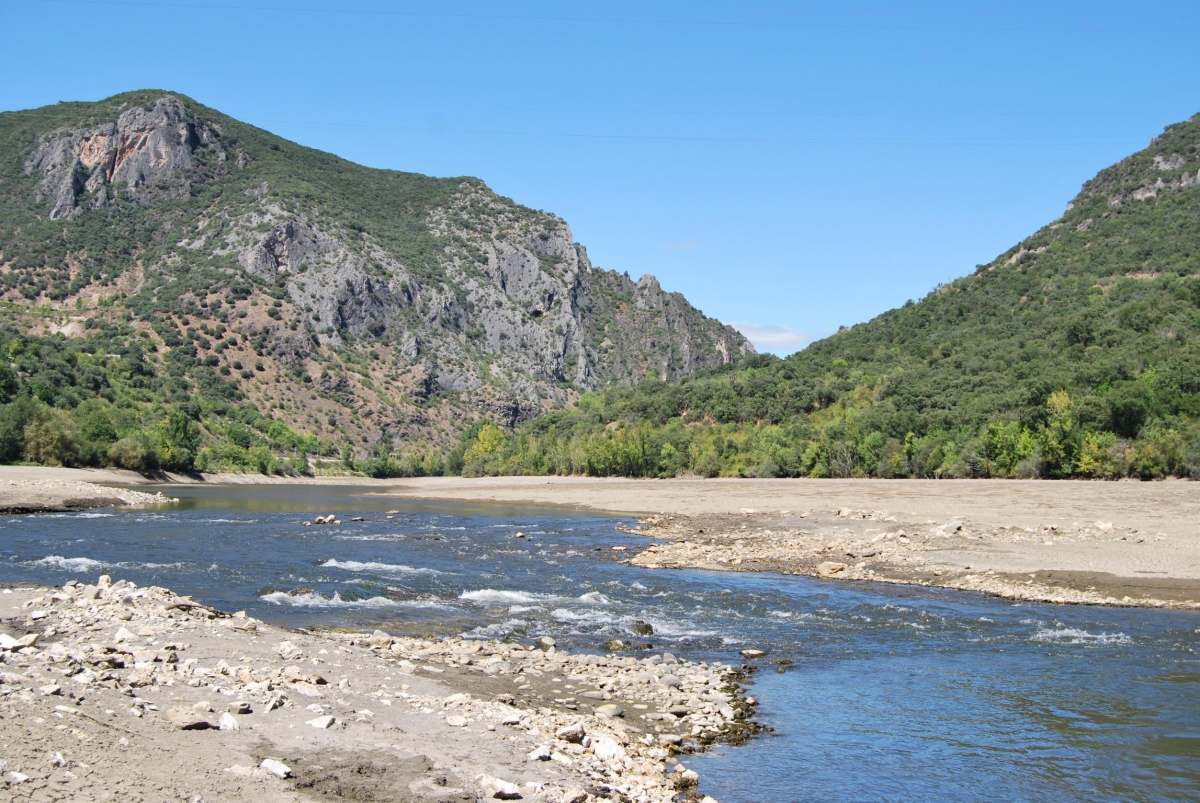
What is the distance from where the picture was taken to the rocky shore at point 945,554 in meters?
24.0

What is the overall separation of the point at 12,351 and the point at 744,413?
280 feet

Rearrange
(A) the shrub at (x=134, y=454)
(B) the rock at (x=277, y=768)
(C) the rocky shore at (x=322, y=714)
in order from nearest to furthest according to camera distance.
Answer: (C) the rocky shore at (x=322, y=714)
(B) the rock at (x=277, y=768)
(A) the shrub at (x=134, y=454)

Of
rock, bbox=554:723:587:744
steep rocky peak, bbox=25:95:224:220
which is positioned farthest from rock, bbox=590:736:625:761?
steep rocky peak, bbox=25:95:224:220

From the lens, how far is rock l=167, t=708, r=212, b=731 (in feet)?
33.6

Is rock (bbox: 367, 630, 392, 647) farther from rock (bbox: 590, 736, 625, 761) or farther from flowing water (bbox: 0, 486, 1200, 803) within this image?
rock (bbox: 590, 736, 625, 761)

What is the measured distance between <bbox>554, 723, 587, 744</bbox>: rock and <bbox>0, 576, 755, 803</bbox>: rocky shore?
1.2 inches

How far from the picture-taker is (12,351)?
325 ft

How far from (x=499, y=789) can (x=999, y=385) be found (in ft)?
240

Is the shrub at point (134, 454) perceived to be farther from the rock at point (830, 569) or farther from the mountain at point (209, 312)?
the rock at point (830, 569)

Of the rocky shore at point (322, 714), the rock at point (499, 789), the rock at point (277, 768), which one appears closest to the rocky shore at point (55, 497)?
the rocky shore at point (322, 714)

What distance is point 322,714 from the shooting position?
38.0 ft

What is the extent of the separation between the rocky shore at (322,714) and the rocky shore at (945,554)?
13.0 metres

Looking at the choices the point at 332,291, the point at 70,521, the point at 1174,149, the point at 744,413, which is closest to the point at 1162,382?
the point at 744,413

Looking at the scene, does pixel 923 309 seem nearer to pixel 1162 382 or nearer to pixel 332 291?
pixel 1162 382
